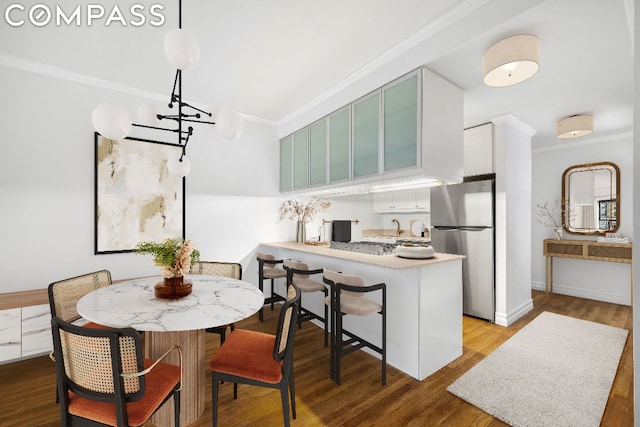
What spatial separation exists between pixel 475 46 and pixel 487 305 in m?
2.96

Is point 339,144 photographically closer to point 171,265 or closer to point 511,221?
point 171,265

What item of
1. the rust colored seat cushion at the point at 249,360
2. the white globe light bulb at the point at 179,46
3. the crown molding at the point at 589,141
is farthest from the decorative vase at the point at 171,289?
the crown molding at the point at 589,141

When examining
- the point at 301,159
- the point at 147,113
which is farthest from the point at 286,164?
the point at 147,113

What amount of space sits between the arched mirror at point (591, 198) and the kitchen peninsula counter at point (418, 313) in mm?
3711

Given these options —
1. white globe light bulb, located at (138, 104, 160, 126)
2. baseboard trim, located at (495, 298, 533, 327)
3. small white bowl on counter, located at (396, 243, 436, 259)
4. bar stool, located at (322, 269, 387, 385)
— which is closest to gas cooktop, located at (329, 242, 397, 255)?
small white bowl on counter, located at (396, 243, 436, 259)

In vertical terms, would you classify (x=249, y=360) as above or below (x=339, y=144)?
below

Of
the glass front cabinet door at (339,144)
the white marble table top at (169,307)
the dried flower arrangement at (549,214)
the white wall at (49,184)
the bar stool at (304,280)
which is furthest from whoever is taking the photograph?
the dried flower arrangement at (549,214)

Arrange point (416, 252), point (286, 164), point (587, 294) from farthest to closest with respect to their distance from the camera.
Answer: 1. point (587, 294)
2. point (286, 164)
3. point (416, 252)

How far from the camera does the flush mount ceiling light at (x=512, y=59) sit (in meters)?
1.98

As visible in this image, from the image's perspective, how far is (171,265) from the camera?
71.1 inches

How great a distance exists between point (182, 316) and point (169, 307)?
0.21 meters

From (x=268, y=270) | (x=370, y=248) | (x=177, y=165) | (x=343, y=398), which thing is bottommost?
(x=343, y=398)

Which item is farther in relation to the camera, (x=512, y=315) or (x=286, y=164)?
(x=286, y=164)

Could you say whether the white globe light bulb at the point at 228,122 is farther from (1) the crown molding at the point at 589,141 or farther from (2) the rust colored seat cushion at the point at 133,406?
(1) the crown molding at the point at 589,141
